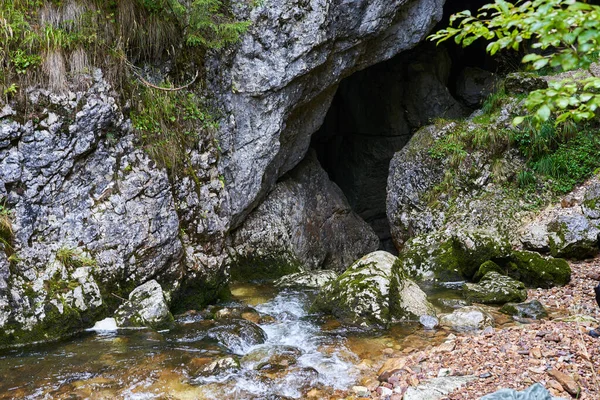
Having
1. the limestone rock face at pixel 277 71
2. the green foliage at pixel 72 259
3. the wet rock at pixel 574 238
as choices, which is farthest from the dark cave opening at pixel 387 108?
the green foliage at pixel 72 259

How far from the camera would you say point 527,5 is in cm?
213

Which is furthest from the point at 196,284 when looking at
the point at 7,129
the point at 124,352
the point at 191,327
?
the point at 7,129

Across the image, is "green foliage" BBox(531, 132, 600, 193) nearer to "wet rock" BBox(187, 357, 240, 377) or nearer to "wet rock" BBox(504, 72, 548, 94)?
"wet rock" BBox(504, 72, 548, 94)

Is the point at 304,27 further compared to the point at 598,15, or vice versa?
the point at 304,27

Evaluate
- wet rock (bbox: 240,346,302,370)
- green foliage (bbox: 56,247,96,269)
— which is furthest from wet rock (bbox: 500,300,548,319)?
green foliage (bbox: 56,247,96,269)

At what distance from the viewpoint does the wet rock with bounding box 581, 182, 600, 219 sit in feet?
26.0

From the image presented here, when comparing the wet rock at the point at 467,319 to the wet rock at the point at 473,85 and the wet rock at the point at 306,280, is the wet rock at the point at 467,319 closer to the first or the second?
the wet rock at the point at 306,280

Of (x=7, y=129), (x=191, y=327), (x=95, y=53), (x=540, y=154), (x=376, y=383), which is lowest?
(x=376, y=383)

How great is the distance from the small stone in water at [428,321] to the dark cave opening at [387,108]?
783cm

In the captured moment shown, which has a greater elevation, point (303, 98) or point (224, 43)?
point (224, 43)

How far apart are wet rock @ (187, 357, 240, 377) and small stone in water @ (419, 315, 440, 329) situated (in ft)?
8.33

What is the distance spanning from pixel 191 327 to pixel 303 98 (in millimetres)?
5349

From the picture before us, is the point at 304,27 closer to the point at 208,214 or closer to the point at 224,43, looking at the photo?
the point at 224,43

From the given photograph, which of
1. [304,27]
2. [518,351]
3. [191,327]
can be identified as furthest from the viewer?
[304,27]
